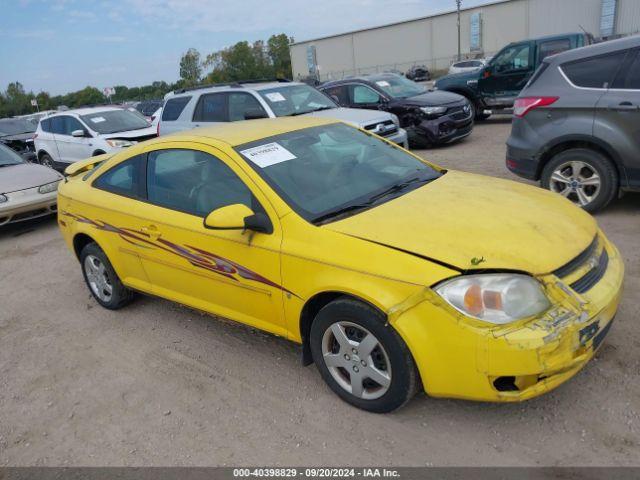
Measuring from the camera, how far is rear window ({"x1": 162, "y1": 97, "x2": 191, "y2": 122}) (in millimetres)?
9758

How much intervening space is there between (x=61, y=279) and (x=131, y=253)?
218 cm

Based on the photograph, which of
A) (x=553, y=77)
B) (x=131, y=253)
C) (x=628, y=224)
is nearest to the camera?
(x=131, y=253)

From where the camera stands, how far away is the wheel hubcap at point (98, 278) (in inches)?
186

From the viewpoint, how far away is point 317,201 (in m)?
3.26

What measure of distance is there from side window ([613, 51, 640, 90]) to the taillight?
2.06 feet

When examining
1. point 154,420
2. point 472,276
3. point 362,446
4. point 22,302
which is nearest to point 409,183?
point 472,276

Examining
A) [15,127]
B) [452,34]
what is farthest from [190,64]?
[15,127]

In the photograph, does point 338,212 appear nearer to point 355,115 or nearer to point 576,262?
point 576,262

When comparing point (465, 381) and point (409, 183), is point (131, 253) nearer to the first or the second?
point (409, 183)

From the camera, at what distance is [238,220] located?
3070 millimetres

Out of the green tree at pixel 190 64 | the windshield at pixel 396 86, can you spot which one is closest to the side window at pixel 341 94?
the windshield at pixel 396 86

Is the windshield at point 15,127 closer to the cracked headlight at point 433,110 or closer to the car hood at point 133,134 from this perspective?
the car hood at point 133,134

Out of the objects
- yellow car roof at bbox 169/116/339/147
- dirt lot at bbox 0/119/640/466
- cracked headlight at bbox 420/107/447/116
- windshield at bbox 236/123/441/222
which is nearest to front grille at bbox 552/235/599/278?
dirt lot at bbox 0/119/640/466

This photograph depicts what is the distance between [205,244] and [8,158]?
24.0ft
